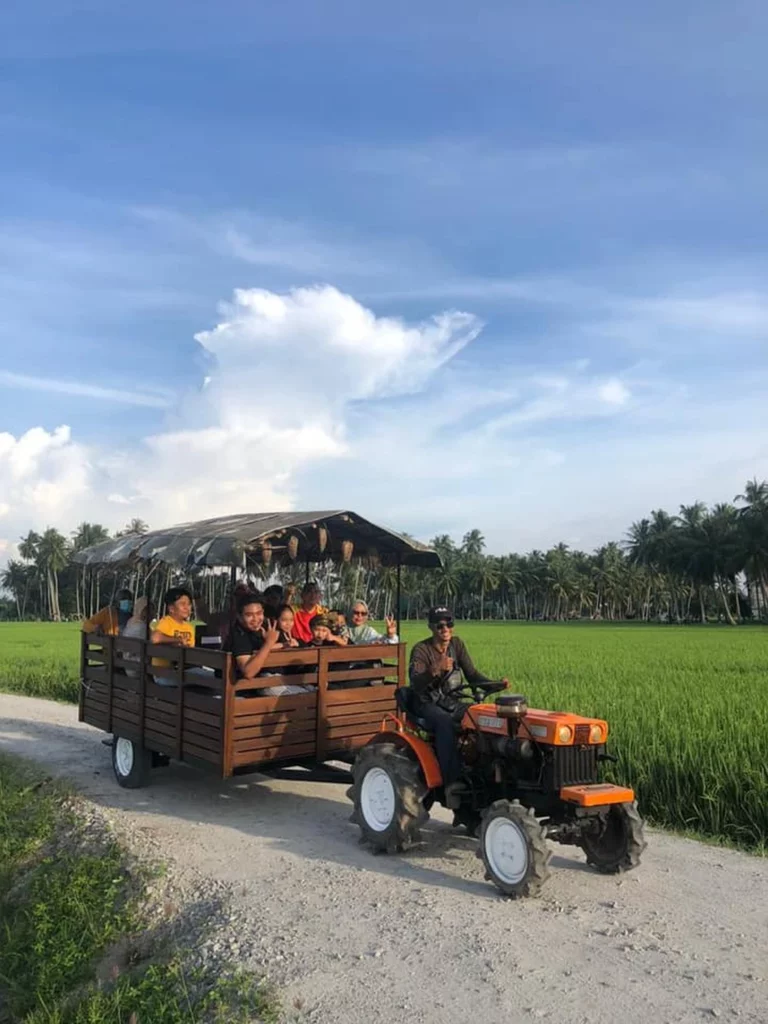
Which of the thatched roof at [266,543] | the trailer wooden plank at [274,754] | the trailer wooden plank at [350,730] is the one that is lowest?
the trailer wooden plank at [274,754]

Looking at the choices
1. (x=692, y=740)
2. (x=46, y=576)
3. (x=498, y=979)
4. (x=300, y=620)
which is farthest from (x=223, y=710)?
(x=46, y=576)

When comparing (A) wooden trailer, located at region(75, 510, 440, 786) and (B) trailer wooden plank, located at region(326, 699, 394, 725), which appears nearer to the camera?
(A) wooden trailer, located at region(75, 510, 440, 786)

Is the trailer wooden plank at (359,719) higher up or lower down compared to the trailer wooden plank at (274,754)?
higher up

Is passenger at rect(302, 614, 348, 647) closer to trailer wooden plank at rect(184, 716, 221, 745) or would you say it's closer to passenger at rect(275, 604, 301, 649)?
passenger at rect(275, 604, 301, 649)

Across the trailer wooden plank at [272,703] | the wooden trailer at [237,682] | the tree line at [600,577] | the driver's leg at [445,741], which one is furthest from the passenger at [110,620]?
the tree line at [600,577]

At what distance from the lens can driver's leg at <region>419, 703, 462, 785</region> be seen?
5.79 metres

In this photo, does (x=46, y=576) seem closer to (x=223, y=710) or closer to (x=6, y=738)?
(x=6, y=738)

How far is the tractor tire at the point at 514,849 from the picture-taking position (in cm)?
487

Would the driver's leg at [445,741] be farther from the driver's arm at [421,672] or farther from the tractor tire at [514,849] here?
the tractor tire at [514,849]

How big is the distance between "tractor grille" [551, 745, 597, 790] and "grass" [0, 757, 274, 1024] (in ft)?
7.08

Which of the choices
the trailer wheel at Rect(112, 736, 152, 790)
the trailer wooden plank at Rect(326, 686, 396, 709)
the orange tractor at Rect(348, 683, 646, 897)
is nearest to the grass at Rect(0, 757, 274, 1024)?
the trailer wheel at Rect(112, 736, 152, 790)

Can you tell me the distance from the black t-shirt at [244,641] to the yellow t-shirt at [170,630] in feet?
3.25

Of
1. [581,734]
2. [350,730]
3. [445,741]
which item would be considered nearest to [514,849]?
[581,734]

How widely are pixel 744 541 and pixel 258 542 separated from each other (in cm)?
6440
